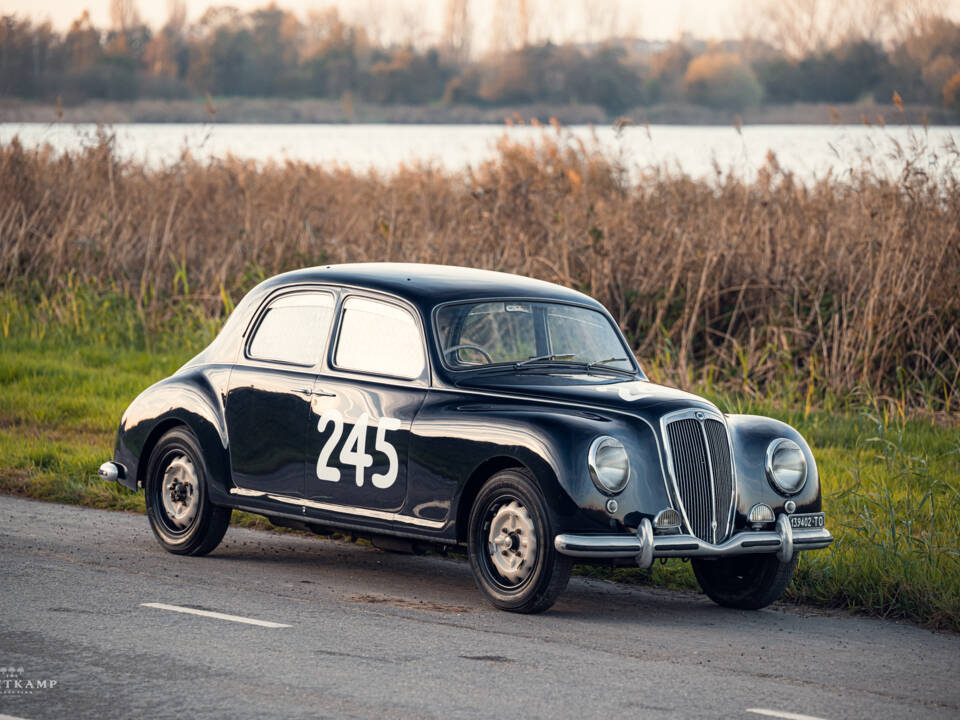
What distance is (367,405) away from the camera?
8.40m

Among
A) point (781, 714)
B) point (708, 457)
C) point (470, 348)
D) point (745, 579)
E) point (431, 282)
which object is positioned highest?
point (431, 282)

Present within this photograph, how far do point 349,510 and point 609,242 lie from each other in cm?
898

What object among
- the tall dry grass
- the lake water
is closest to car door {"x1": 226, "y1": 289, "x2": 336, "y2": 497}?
the tall dry grass

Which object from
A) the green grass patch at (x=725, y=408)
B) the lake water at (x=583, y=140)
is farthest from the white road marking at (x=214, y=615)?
the lake water at (x=583, y=140)

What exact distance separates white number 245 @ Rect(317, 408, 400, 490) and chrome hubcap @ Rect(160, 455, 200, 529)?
112cm

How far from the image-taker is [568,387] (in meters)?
8.05

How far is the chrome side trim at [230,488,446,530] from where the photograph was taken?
8031mm

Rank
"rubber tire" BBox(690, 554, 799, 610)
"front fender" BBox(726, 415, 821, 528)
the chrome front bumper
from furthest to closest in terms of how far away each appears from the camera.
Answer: "rubber tire" BBox(690, 554, 799, 610)
"front fender" BBox(726, 415, 821, 528)
the chrome front bumper

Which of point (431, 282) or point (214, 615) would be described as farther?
point (431, 282)

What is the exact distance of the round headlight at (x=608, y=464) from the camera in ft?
24.4

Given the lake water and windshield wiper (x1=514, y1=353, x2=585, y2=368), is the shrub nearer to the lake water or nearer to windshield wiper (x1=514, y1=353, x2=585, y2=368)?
the lake water

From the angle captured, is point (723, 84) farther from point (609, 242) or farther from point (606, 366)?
point (606, 366)

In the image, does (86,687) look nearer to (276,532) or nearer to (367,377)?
(367,377)

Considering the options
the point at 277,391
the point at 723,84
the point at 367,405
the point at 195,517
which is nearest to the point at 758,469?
the point at 367,405
